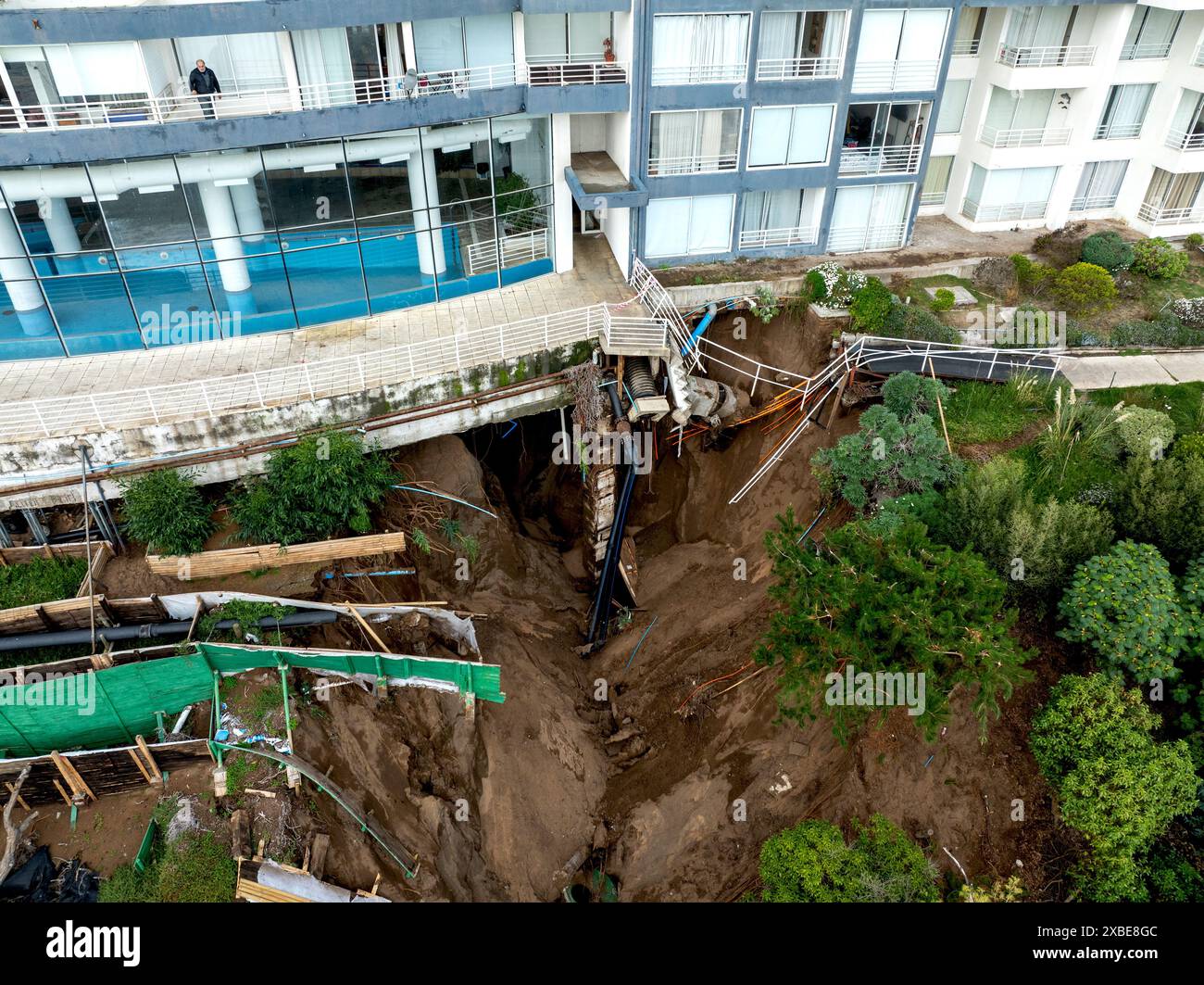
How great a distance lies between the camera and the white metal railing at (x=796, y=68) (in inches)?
930

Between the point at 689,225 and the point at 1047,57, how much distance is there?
13.5 meters

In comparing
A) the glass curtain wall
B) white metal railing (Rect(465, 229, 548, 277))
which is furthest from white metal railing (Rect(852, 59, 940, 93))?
white metal railing (Rect(465, 229, 548, 277))

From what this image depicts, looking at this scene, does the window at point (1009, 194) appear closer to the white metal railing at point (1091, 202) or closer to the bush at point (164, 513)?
the white metal railing at point (1091, 202)

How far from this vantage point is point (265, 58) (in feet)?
67.3

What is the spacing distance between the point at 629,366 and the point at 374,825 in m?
13.8

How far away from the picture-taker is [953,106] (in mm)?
28516

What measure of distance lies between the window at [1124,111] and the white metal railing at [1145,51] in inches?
33.4

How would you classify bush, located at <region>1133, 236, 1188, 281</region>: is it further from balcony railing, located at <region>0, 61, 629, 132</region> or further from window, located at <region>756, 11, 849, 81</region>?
balcony railing, located at <region>0, 61, 629, 132</region>

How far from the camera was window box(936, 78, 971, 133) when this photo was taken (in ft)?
92.3

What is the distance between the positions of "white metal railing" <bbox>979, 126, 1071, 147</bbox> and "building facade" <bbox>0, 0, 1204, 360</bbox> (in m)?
0.08

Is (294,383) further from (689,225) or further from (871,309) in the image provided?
(871,309)
